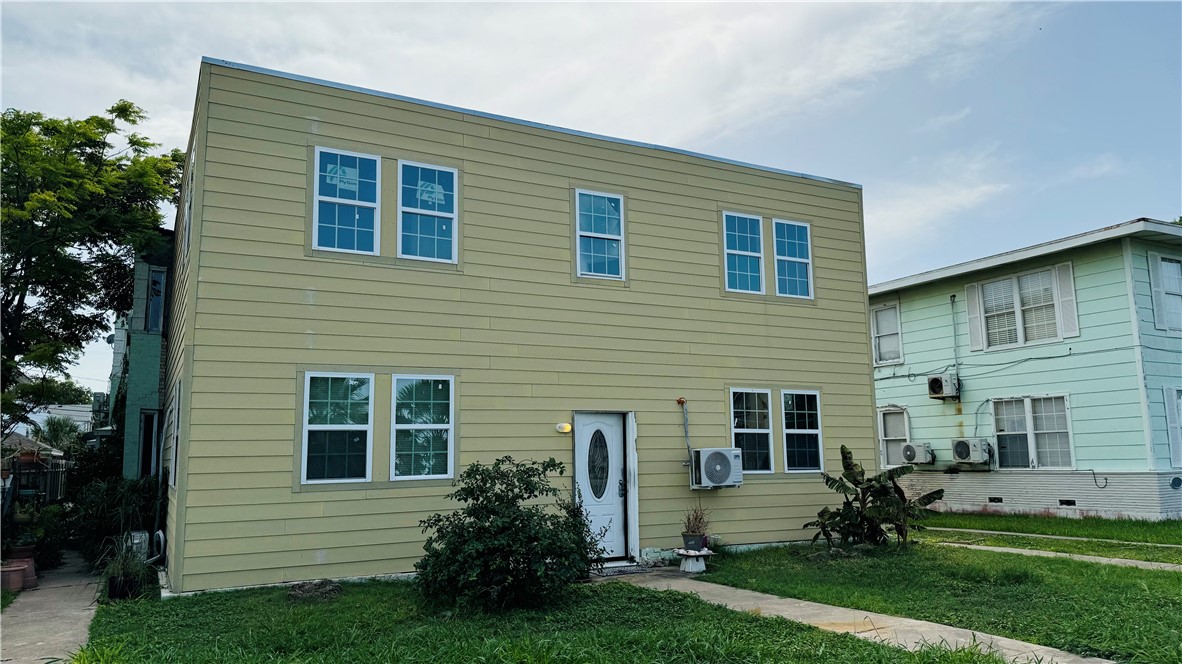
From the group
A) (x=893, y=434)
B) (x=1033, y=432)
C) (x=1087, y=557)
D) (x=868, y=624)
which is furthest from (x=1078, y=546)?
(x=893, y=434)

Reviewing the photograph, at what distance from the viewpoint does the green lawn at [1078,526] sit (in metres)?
12.3

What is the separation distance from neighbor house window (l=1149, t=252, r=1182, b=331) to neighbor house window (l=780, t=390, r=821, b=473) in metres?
7.74

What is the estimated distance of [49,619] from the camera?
734 centimetres

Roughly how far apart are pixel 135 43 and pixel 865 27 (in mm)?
9788

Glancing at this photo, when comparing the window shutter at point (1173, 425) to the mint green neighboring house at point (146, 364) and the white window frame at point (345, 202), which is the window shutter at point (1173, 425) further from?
the mint green neighboring house at point (146, 364)

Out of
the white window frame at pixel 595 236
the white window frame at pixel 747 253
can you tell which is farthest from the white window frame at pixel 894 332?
the white window frame at pixel 595 236

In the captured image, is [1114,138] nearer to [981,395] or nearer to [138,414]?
[981,395]

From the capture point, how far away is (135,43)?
1016 centimetres

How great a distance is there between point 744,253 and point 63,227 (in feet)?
39.7

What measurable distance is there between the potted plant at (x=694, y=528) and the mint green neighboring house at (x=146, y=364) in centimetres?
773

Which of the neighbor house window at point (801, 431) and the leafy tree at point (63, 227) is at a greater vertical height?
the leafy tree at point (63, 227)

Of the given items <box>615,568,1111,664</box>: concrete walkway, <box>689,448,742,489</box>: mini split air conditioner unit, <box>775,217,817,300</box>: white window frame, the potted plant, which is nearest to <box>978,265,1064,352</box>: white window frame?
<box>775,217,817,300</box>: white window frame

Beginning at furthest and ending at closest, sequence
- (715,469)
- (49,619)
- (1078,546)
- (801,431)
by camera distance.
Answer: (801,431) < (1078,546) < (715,469) < (49,619)

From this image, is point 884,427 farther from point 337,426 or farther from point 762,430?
point 337,426
